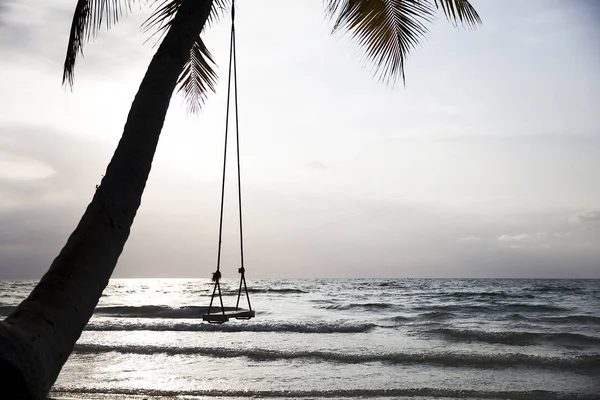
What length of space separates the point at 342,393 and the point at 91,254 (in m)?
5.25

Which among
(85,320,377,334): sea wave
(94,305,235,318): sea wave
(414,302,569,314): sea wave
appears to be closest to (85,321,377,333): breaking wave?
(85,320,377,334): sea wave

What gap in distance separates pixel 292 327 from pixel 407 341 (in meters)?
3.21

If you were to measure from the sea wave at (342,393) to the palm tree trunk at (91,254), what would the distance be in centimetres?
479

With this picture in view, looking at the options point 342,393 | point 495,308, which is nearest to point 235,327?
point 342,393

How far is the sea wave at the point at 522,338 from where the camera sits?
11.3 metres

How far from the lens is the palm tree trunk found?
4.62 feet

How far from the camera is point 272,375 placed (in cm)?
746

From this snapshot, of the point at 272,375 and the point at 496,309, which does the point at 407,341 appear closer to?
the point at 272,375

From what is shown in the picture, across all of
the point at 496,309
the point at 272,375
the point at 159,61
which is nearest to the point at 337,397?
the point at 272,375

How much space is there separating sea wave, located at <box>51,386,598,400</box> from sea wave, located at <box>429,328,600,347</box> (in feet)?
16.0

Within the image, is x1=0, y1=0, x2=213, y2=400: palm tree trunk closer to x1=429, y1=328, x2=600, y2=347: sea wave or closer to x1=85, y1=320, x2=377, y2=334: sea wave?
x1=429, y1=328, x2=600, y2=347: sea wave

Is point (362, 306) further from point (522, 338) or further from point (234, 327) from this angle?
point (522, 338)

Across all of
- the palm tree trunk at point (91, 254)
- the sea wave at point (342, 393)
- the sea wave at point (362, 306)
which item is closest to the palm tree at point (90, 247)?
the palm tree trunk at point (91, 254)

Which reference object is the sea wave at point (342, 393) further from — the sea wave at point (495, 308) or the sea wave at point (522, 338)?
the sea wave at point (495, 308)
